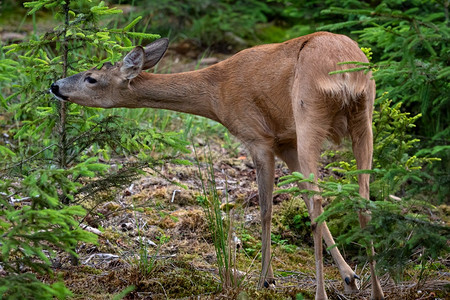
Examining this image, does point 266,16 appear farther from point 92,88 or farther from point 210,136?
point 92,88

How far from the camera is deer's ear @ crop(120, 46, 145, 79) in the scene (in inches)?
225

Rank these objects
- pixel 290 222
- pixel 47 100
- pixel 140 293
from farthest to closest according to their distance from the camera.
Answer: pixel 290 222 → pixel 47 100 → pixel 140 293

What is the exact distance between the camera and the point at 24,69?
495 centimetres

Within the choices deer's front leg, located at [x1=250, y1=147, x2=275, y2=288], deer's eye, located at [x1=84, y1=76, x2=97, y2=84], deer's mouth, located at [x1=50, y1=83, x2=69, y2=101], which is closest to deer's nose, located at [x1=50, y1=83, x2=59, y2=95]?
deer's mouth, located at [x1=50, y1=83, x2=69, y2=101]

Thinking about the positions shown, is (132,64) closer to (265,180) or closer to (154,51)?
(154,51)

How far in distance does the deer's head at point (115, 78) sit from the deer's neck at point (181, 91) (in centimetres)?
11

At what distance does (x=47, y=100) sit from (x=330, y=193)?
2889mm

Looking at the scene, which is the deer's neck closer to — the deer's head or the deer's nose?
the deer's head

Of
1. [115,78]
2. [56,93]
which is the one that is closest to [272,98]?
[115,78]

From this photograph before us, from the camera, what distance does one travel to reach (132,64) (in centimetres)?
579

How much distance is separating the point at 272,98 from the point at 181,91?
951 mm

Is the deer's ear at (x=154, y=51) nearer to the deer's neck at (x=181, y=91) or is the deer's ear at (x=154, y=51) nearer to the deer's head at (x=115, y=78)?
the deer's head at (x=115, y=78)

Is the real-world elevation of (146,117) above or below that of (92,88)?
below

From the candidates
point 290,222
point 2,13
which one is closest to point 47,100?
point 290,222
